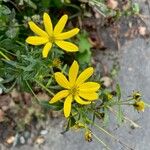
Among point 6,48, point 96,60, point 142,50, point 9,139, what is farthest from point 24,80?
point 142,50

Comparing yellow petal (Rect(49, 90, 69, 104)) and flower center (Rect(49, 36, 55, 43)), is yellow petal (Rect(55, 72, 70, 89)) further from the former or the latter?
flower center (Rect(49, 36, 55, 43))

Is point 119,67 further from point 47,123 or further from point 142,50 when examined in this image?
point 47,123

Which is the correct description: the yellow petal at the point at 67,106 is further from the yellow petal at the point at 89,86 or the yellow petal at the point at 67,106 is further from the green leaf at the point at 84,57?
the green leaf at the point at 84,57

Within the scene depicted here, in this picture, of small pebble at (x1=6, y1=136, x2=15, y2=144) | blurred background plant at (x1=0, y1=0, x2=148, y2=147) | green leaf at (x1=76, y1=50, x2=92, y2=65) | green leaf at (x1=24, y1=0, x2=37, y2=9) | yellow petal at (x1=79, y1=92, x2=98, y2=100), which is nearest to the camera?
yellow petal at (x1=79, y1=92, x2=98, y2=100)

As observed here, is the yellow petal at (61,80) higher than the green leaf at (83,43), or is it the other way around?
the yellow petal at (61,80)

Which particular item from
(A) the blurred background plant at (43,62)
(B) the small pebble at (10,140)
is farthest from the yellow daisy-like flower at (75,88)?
(B) the small pebble at (10,140)

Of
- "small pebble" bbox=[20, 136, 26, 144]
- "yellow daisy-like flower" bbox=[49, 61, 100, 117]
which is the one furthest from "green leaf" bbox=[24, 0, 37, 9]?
"yellow daisy-like flower" bbox=[49, 61, 100, 117]

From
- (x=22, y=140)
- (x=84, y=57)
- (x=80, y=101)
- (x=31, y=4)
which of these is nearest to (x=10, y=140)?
(x=22, y=140)
